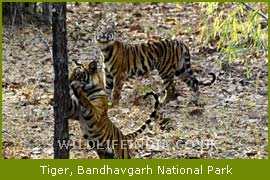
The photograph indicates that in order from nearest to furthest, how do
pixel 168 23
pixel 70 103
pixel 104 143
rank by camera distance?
pixel 70 103
pixel 104 143
pixel 168 23

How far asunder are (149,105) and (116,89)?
0.51 meters

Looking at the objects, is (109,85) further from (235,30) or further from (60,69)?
(60,69)

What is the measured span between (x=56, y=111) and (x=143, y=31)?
671 centimetres

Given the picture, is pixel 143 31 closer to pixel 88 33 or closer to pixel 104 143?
pixel 88 33

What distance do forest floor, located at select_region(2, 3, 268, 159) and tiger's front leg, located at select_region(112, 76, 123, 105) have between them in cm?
10

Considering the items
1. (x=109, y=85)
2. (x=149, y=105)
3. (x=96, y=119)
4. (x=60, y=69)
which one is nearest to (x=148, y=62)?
(x=109, y=85)

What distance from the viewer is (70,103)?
17.1 feet

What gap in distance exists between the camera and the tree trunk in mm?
4859

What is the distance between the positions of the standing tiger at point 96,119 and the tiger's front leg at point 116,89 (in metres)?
2.29

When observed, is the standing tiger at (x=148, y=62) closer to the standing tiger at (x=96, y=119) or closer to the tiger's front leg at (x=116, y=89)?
the tiger's front leg at (x=116, y=89)

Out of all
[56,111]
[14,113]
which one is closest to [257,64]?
[14,113]

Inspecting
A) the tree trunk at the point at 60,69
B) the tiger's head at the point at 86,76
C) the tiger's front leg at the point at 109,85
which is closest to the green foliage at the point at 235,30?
the tiger's head at the point at 86,76

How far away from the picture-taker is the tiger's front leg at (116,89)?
8.31 meters

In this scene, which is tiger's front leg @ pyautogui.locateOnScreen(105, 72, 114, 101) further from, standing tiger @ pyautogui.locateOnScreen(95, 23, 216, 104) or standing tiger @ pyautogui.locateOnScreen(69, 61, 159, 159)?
standing tiger @ pyautogui.locateOnScreen(69, 61, 159, 159)
